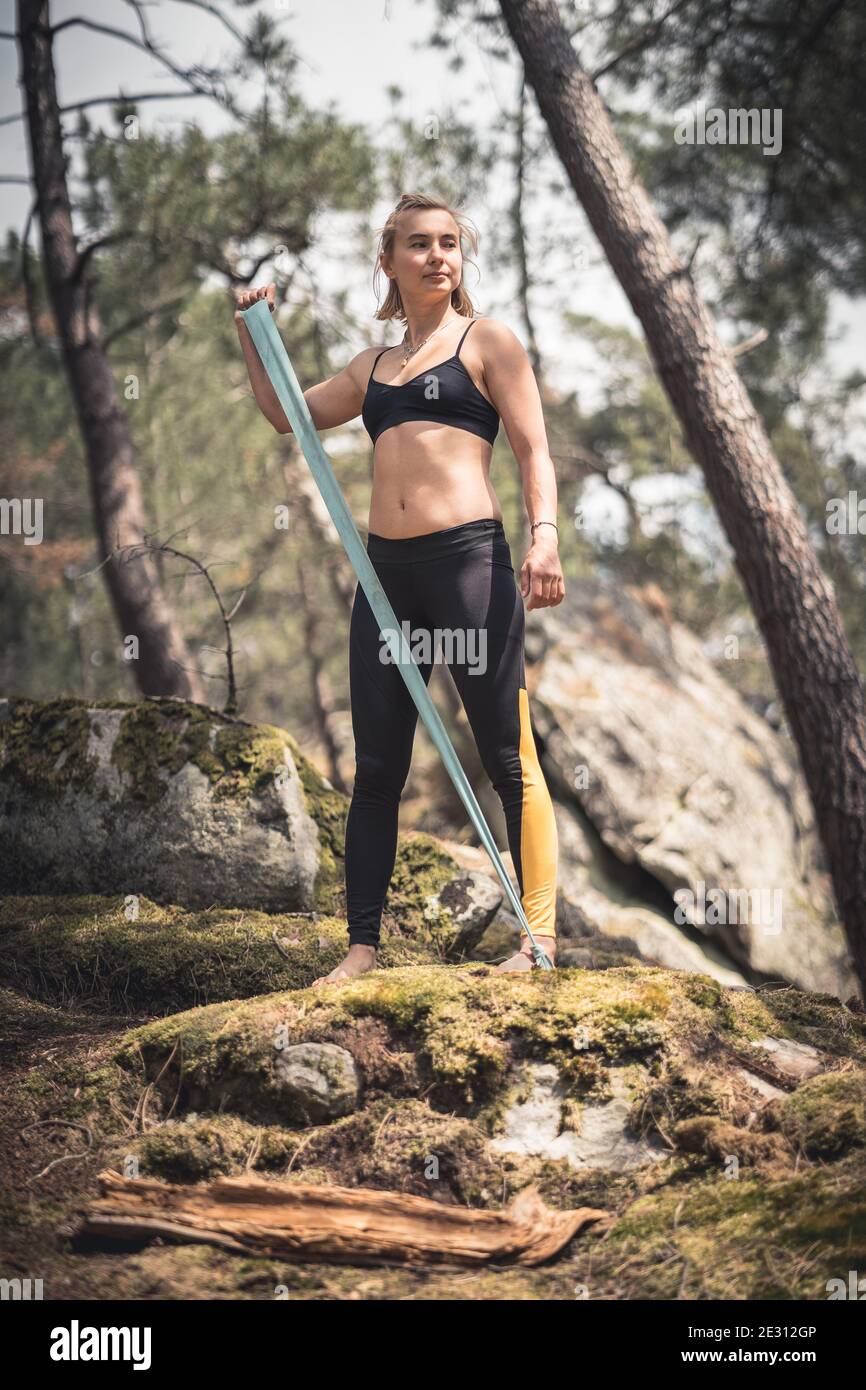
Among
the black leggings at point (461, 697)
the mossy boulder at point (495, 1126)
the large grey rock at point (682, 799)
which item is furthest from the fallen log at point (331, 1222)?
the large grey rock at point (682, 799)

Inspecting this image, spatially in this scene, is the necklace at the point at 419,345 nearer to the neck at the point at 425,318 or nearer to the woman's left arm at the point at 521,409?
the neck at the point at 425,318

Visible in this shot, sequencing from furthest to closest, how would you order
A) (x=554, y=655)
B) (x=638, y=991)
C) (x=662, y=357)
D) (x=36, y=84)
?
(x=554, y=655), (x=36, y=84), (x=662, y=357), (x=638, y=991)

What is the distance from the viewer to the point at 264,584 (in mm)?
20156

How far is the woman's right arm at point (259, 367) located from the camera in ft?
10.6

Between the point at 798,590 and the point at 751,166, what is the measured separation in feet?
17.2

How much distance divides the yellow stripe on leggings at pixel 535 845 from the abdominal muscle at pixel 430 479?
1.98ft

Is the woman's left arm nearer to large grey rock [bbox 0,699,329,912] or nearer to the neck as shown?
the neck

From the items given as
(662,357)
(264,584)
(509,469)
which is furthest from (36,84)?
(264,584)

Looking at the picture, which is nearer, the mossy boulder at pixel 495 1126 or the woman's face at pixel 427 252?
the mossy boulder at pixel 495 1126

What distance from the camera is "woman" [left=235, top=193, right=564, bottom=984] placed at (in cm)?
313

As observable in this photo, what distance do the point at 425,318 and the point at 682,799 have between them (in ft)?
21.9

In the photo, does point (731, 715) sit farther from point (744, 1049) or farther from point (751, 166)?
point (744, 1049)

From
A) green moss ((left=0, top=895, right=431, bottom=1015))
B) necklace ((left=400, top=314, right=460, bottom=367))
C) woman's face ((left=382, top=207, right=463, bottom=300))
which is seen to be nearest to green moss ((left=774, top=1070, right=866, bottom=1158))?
green moss ((left=0, top=895, right=431, bottom=1015))

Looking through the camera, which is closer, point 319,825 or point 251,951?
point 251,951
